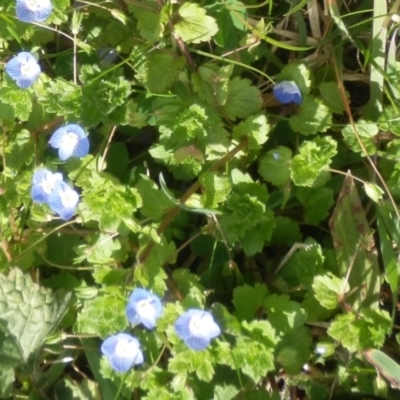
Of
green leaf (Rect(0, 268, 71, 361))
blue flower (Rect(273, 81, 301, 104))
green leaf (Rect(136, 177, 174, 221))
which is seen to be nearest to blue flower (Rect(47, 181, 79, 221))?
green leaf (Rect(136, 177, 174, 221))

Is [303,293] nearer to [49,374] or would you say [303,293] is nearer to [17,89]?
[49,374]

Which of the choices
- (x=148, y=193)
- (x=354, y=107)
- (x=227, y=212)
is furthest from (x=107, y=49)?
(x=354, y=107)

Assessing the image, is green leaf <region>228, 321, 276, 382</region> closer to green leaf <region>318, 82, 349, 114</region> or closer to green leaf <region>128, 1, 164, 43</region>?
green leaf <region>318, 82, 349, 114</region>

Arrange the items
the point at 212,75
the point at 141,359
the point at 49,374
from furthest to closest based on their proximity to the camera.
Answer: the point at 49,374 → the point at 212,75 → the point at 141,359

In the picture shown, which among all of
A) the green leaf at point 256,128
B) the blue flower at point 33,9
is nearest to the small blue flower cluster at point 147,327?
the green leaf at point 256,128

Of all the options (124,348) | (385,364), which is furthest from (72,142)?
(385,364)

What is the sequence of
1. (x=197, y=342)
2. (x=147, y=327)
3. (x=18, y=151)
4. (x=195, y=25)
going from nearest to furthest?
(x=197, y=342) → (x=147, y=327) → (x=195, y=25) → (x=18, y=151)

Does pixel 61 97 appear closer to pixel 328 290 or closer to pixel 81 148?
pixel 81 148
